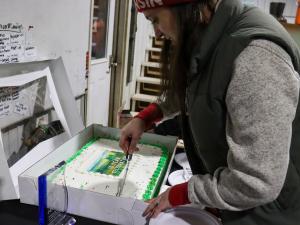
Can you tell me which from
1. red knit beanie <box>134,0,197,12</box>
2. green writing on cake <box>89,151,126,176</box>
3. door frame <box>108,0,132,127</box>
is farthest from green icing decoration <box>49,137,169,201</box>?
door frame <box>108,0,132,127</box>

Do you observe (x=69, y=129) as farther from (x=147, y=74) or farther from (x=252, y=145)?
(x=147, y=74)

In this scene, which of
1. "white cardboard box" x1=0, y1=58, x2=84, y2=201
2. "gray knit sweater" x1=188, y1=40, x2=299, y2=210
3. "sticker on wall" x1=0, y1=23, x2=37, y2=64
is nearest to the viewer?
"gray knit sweater" x1=188, y1=40, x2=299, y2=210

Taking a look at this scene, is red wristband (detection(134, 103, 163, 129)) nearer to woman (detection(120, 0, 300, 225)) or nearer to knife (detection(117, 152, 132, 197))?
knife (detection(117, 152, 132, 197))

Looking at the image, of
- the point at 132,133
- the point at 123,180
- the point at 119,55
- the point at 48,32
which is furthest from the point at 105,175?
the point at 119,55

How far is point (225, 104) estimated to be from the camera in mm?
576

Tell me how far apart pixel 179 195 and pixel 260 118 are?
25 cm

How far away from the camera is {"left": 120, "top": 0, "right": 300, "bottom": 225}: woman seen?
50cm

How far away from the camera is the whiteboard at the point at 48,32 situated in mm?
1015

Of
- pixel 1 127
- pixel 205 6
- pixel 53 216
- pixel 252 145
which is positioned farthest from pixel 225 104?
pixel 1 127

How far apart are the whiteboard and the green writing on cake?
0.46 meters

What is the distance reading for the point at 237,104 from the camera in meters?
0.52

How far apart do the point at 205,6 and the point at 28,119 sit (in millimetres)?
838

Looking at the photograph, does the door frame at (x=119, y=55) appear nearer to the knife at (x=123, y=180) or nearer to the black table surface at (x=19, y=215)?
the knife at (x=123, y=180)

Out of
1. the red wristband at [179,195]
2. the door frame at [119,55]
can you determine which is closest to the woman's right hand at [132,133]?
the red wristband at [179,195]
